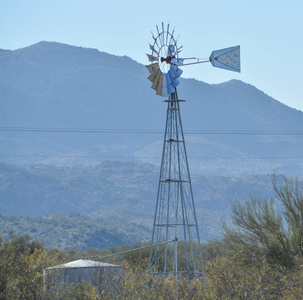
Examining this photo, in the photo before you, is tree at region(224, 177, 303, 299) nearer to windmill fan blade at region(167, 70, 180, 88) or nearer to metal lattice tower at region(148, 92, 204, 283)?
metal lattice tower at region(148, 92, 204, 283)

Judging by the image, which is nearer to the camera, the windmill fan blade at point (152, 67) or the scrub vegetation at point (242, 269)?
the scrub vegetation at point (242, 269)

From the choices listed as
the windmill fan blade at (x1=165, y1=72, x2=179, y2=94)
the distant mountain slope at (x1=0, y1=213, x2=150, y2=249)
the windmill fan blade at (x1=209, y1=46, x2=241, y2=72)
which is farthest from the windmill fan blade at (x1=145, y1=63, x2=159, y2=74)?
the distant mountain slope at (x1=0, y1=213, x2=150, y2=249)

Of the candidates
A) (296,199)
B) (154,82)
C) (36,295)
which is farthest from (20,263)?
(296,199)

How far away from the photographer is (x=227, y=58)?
2455 centimetres

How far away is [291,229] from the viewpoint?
27.7 meters

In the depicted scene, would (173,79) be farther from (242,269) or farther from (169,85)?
(242,269)

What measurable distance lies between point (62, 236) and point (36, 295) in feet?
446

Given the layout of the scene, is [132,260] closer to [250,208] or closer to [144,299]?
[250,208]

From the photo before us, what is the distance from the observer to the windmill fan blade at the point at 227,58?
79.7 feet

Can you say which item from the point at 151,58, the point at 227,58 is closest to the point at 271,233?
the point at 227,58

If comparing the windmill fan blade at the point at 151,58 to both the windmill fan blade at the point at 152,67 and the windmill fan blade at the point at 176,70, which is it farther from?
the windmill fan blade at the point at 176,70

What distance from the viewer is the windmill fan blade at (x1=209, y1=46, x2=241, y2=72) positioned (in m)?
24.3

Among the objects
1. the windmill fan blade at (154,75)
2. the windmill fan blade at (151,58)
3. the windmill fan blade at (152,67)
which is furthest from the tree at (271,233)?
the windmill fan blade at (151,58)

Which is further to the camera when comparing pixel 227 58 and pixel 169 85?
pixel 227 58
